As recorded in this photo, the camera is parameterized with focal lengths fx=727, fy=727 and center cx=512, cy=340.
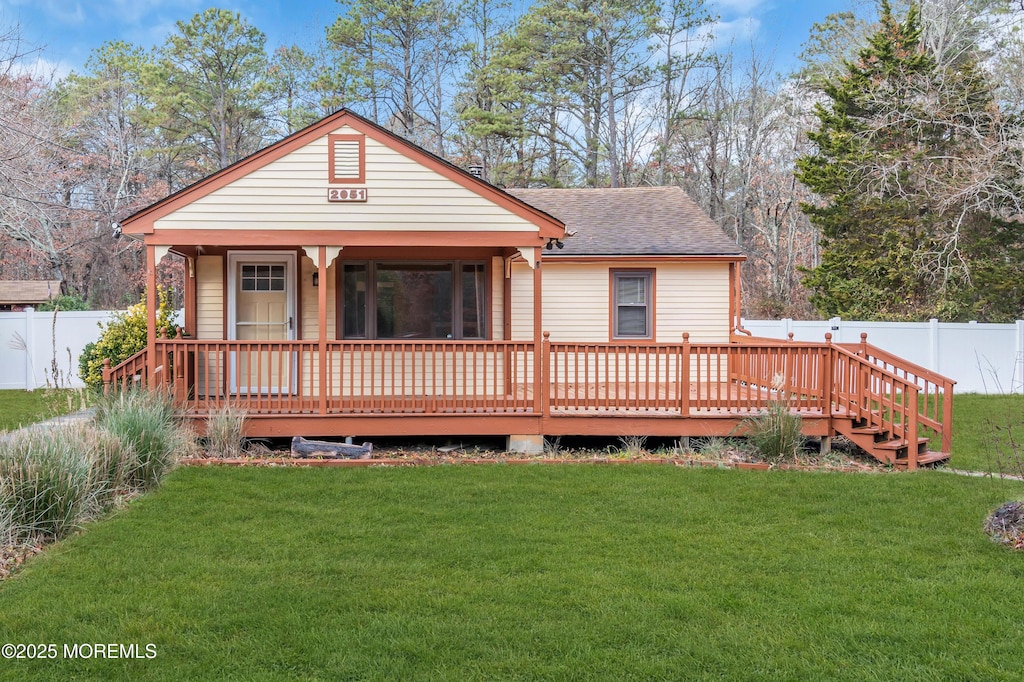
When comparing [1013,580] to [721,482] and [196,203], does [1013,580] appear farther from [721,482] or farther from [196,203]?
[196,203]

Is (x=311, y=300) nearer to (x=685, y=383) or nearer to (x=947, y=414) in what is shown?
(x=685, y=383)

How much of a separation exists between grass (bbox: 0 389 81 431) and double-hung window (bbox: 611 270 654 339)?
8.48m

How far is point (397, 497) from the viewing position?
23.1 ft

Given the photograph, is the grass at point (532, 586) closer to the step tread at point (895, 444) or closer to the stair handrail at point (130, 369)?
the step tread at point (895, 444)

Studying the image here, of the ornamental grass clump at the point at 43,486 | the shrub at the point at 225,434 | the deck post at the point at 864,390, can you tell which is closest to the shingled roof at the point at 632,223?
the deck post at the point at 864,390

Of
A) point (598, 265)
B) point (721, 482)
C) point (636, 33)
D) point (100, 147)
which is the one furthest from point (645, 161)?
point (721, 482)

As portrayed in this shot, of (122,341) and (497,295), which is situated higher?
(497,295)

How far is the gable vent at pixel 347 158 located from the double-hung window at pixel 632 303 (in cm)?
524

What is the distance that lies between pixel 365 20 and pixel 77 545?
84.6ft

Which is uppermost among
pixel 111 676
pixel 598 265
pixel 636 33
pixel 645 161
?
pixel 636 33

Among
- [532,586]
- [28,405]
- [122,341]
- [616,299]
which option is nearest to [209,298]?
[122,341]

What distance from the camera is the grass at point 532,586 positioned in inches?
147

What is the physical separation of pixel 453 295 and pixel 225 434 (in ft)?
13.7

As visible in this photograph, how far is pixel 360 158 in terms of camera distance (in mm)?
9531
